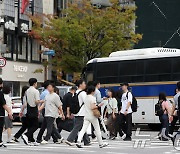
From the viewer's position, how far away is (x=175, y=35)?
202 feet

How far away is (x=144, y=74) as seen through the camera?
30734mm

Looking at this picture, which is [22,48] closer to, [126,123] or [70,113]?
[126,123]

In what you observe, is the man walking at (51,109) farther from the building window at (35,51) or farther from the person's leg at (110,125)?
the building window at (35,51)

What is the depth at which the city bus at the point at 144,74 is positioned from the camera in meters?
29.8

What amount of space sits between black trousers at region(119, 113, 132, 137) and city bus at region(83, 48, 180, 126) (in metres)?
6.19

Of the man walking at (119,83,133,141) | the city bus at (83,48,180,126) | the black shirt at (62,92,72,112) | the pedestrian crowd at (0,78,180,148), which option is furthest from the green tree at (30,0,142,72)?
the black shirt at (62,92,72,112)

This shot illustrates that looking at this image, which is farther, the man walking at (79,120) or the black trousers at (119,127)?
the black trousers at (119,127)

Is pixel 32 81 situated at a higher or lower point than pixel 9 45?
lower

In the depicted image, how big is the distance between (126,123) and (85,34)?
87.2ft

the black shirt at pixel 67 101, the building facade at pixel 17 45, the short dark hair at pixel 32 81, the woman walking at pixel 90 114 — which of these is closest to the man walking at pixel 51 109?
the short dark hair at pixel 32 81

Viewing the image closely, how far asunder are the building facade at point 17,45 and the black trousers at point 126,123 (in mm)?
26224

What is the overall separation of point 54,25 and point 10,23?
3566 millimetres

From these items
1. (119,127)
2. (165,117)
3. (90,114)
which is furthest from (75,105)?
(119,127)

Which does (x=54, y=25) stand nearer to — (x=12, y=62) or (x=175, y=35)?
(x=12, y=62)
